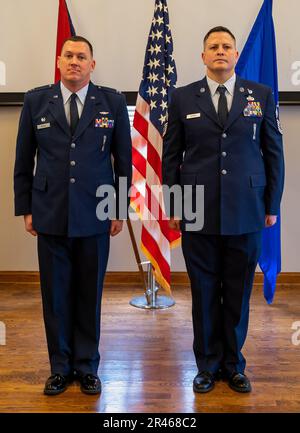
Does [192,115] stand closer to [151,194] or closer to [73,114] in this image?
[73,114]

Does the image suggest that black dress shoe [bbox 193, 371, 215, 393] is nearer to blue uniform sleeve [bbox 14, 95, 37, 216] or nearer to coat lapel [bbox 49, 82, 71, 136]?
blue uniform sleeve [bbox 14, 95, 37, 216]

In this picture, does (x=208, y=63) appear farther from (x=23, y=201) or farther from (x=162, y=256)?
(x=162, y=256)

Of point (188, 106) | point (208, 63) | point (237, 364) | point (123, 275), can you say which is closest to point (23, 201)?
point (188, 106)

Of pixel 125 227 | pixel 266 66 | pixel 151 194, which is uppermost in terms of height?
pixel 266 66

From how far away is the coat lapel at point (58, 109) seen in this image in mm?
2020

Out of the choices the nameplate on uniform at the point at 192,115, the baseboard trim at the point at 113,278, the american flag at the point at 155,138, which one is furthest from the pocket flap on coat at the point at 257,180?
the baseboard trim at the point at 113,278

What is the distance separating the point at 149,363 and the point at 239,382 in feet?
Result: 1.62

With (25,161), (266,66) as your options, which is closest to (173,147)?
(25,161)

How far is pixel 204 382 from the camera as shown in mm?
2141

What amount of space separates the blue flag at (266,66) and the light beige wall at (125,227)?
423 mm

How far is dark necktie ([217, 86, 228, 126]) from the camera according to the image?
2049 mm

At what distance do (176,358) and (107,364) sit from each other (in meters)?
0.34

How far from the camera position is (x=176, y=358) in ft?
8.26

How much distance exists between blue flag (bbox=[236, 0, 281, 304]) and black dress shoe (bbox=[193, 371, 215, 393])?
1313 millimetres
